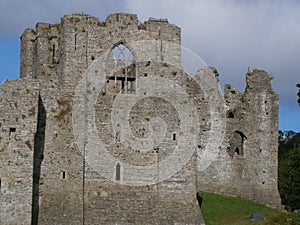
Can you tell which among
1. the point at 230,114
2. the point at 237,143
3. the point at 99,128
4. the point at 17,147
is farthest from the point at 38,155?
the point at 237,143

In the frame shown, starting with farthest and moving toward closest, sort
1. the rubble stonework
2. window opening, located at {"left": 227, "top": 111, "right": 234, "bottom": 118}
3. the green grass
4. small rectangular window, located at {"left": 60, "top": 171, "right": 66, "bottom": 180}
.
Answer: window opening, located at {"left": 227, "top": 111, "right": 234, "bottom": 118}
the green grass
small rectangular window, located at {"left": 60, "top": 171, "right": 66, "bottom": 180}
the rubble stonework

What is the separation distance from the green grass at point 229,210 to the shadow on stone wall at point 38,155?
364 inches

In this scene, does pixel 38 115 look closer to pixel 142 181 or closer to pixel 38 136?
pixel 38 136

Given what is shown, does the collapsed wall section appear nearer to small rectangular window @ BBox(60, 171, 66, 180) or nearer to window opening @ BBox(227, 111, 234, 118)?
window opening @ BBox(227, 111, 234, 118)

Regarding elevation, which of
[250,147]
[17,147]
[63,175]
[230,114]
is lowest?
[63,175]

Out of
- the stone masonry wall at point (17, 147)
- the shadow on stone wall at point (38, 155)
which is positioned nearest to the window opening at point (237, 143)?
the shadow on stone wall at point (38, 155)

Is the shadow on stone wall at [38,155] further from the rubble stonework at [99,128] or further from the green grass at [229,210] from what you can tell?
the green grass at [229,210]

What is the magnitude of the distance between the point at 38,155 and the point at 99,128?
3.42 metres

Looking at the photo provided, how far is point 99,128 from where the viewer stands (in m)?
38.3

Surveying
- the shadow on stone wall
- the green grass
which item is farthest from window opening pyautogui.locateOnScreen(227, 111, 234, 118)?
the shadow on stone wall

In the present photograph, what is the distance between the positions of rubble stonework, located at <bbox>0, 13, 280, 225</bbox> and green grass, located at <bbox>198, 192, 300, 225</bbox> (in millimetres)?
3111

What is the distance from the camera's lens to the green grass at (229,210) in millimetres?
40812

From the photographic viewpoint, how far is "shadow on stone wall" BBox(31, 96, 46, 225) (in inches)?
1432

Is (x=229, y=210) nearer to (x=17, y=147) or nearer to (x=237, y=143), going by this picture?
(x=237, y=143)
